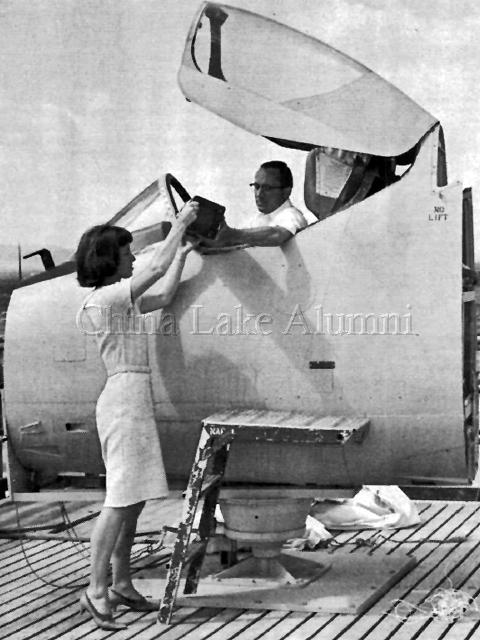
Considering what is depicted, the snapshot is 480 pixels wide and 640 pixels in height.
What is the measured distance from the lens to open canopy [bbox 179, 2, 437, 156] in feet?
14.0

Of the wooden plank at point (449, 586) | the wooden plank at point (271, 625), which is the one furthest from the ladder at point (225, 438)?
the wooden plank at point (449, 586)

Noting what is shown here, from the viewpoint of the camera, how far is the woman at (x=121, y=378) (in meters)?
4.23

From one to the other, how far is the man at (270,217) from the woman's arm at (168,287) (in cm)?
15

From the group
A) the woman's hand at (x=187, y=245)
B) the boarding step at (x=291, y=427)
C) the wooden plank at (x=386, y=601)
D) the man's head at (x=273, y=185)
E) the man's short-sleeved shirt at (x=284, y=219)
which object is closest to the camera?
the boarding step at (x=291, y=427)

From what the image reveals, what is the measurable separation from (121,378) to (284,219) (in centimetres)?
107

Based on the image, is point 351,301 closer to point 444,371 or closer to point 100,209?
point 444,371

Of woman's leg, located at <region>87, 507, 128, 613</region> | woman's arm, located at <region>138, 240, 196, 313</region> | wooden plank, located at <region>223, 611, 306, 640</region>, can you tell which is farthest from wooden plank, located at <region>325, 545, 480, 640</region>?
woman's arm, located at <region>138, 240, 196, 313</region>

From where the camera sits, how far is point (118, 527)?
4293 mm

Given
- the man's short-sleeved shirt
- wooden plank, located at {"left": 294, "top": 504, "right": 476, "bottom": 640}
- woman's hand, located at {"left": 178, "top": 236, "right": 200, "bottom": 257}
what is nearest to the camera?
wooden plank, located at {"left": 294, "top": 504, "right": 476, "bottom": 640}

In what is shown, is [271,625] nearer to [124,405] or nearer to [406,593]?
[406,593]

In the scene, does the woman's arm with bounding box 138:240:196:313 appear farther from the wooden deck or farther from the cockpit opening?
the wooden deck

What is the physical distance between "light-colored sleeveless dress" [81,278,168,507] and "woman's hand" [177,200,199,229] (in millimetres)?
368

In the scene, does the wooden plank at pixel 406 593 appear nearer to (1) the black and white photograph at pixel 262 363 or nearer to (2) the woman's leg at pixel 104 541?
(1) the black and white photograph at pixel 262 363

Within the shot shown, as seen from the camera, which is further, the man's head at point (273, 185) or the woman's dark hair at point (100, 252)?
the man's head at point (273, 185)
